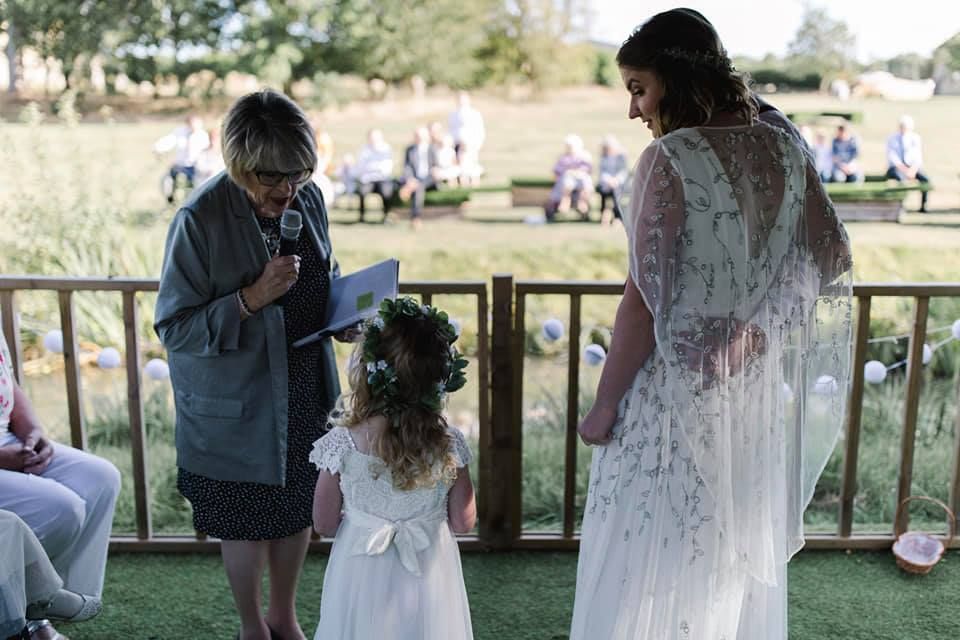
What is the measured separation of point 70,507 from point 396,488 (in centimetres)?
96

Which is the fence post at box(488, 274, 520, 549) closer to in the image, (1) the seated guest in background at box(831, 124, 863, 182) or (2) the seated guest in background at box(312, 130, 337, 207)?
(2) the seated guest in background at box(312, 130, 337, 207)

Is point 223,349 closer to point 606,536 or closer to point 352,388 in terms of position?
point 352,388

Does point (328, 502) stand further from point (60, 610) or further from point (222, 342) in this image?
point (60, 610)

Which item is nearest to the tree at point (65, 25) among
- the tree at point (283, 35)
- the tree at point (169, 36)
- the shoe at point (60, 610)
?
the tree at point (169, 36)

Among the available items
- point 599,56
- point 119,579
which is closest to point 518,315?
point 119,579

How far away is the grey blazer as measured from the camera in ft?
6.69

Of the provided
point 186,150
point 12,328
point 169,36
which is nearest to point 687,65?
point 12,328

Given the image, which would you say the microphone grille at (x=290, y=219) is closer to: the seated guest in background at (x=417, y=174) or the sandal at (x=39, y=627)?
the sandal at (x=39, y=627)

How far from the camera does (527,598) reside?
277 cm

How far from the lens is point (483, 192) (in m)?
9.70

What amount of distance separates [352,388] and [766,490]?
84 cm

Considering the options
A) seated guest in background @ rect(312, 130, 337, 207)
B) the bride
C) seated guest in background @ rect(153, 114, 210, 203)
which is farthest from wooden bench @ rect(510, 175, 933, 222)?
the bride

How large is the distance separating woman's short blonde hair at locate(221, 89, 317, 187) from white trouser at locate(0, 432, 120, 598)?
947 mm

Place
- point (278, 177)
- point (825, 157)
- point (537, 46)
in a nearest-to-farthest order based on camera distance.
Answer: point (278, 177)
point (825, 157)
point (537, 46)
